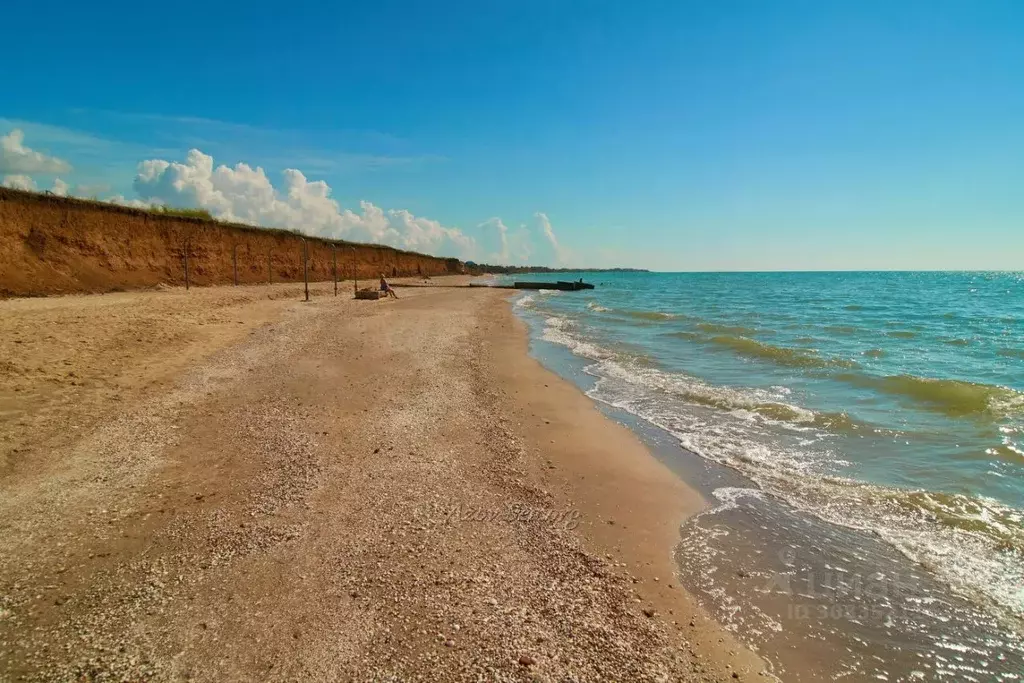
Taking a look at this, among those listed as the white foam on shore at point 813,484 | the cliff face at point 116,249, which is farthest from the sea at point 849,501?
the cliff face at point 116,249

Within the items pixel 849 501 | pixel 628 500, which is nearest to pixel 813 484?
pixel 849 501

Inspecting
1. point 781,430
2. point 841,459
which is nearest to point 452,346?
point 781,430

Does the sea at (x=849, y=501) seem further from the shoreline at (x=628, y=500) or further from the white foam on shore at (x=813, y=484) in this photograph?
the shoreline at (x=628, y=500)

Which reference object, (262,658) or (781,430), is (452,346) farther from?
(262,658)

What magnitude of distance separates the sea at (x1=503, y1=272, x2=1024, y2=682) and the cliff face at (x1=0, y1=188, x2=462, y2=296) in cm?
2157

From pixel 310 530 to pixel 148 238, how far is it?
2958 cm

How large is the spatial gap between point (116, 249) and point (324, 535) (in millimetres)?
27841

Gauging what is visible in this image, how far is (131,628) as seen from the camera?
3.22 metres

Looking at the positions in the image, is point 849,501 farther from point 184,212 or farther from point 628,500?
point 184,212

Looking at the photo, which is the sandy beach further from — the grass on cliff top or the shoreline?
the grass on cliff top

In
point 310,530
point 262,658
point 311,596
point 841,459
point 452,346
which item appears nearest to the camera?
point 262,658

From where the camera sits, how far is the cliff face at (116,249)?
20.1 meters

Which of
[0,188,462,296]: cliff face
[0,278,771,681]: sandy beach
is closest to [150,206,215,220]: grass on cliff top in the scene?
[0,188,462,296]: cliff face

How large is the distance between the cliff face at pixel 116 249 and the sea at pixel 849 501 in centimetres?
2157
